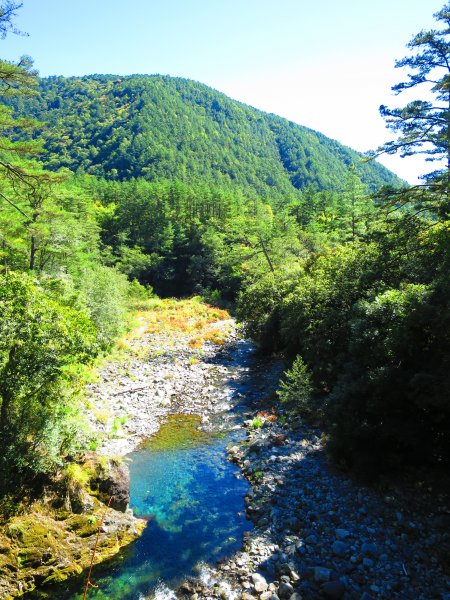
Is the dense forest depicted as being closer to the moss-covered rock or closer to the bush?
the bush

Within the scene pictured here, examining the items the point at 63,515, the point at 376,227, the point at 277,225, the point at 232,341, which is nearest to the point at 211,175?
the point at 277,225

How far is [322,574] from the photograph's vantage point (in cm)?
827

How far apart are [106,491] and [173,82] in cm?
22641

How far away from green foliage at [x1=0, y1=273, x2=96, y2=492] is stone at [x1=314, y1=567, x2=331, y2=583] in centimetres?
693

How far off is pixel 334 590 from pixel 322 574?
0.48 m

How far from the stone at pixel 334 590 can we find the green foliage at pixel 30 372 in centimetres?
711

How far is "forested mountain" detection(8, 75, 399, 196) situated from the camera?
12675 cm

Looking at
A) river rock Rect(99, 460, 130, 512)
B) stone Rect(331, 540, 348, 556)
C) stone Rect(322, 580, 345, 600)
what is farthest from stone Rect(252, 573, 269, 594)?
river rock Rect(99, 460, 130, 512)

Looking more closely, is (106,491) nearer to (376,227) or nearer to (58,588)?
(58,588)

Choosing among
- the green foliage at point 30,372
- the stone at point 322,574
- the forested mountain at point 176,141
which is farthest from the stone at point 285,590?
the forested mountain at point 176,141

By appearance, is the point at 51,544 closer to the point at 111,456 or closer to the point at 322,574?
the point at 111,456

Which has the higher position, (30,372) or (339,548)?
(30,372)

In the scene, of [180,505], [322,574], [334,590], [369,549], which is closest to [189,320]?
[180,505]

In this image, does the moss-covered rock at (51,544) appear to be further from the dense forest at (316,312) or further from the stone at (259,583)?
the stone at (259,583)
